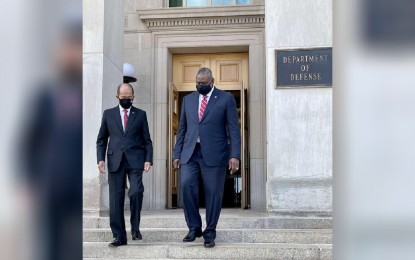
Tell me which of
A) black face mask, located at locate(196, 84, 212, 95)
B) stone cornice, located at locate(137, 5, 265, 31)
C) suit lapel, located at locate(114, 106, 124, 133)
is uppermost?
stone cornice, located at locate(137, 5, 265, 31)

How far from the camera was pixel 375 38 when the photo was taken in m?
1.32

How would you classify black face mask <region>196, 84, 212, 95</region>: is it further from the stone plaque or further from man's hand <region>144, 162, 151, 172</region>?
the stone plaque

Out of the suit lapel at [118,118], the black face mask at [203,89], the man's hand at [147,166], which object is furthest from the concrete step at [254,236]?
the black face mask at [203,89]

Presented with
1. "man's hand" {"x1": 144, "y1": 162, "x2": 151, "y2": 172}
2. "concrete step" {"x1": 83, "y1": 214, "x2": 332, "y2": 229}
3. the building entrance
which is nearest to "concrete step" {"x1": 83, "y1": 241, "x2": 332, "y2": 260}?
"man's hand" {"x1": 144, "y1": 162, "x2": 151, "y2": 172}

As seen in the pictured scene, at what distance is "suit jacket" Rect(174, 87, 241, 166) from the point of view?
6.31 m

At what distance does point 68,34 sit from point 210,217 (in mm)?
4878

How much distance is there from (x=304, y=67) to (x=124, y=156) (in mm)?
3328

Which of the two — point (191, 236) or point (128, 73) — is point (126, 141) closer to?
point (191, 236)

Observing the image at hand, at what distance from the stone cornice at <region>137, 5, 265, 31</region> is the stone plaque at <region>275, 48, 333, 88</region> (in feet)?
→ 14.0

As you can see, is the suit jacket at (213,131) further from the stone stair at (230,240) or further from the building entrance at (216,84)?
the building entrance at (216,84)

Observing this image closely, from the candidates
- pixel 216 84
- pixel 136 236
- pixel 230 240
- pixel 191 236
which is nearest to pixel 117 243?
pixel 136 236

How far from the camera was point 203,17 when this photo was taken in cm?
1295

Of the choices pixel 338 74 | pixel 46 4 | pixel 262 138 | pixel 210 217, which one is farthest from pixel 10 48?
pixel 262 138

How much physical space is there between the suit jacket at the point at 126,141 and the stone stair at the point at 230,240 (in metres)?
0.95
